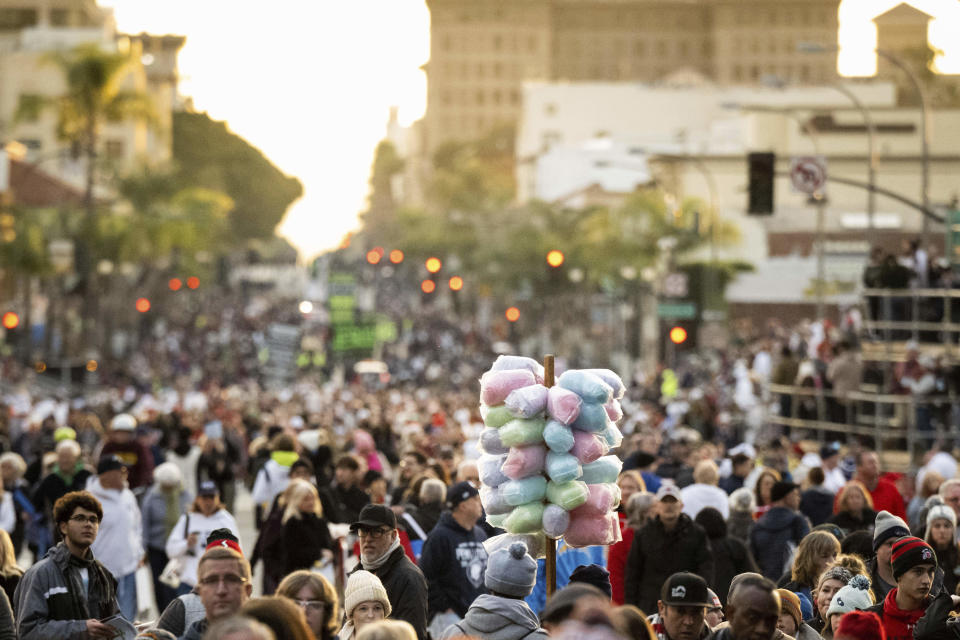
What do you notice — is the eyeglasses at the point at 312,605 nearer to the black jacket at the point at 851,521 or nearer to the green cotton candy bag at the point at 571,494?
the green cotton candy bag at the point at 571,494

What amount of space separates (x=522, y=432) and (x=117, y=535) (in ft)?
15.5

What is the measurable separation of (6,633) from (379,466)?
1098 cm

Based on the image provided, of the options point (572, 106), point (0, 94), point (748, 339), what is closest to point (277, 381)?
point (748, 339)

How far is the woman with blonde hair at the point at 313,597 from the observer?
6.98 metres

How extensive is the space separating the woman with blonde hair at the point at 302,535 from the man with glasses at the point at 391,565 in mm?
3046

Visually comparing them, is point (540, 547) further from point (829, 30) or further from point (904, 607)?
point (829, 30)

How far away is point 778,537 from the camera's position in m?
12.4

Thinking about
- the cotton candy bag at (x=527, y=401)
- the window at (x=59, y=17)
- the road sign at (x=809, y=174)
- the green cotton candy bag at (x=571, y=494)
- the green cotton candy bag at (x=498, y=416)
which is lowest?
the green cotton candy bag at (x=571, y=494)

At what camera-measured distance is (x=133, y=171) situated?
2813 inches

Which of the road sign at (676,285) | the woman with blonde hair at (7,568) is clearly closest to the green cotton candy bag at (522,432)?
the woman with blonde hair at (7,568)

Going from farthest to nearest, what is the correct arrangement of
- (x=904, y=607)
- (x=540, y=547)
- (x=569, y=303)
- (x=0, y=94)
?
(x=0, y=94)
(x=569, y=303)
(x=540, y=547)
(x=904, y=607)

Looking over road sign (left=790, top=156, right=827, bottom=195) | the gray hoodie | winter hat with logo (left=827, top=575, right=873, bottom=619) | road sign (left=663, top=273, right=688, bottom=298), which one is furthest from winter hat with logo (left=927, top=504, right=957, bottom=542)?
road sign (left=663, top=273, right=688, bottom=298)

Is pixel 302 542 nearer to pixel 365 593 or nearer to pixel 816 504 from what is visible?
pixel 816 504

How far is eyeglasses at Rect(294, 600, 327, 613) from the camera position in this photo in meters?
6.97
